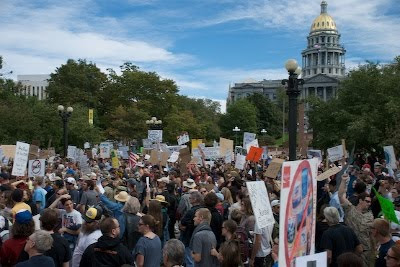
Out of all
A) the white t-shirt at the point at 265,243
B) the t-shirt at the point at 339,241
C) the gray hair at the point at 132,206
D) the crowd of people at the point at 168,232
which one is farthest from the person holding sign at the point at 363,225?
the gray hair at the point at 132,206

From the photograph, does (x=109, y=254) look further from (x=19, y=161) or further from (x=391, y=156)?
(x=391, y=156)

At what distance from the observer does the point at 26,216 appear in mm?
5957

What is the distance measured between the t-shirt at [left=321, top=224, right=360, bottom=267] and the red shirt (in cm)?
387

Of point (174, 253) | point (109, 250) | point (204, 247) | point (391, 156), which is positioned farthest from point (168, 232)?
point (391, 156)

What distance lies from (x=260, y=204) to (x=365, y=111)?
111 ft

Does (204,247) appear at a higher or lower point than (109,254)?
lower

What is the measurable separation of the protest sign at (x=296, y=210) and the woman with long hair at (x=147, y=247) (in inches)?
96.4

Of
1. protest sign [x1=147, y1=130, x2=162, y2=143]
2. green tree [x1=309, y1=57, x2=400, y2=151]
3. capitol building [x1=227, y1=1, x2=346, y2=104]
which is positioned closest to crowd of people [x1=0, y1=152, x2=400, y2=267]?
protest sign [x1=147, y1=130, x2=162, y2=143]

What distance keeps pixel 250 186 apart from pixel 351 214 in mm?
2141

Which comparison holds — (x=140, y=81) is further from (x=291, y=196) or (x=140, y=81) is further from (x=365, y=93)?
(x=291, y=196)

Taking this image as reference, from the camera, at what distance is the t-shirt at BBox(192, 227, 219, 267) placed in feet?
23.0

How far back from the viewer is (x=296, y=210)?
438 cm

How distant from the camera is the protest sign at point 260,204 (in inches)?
256

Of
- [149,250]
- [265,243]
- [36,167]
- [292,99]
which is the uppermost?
[292,99]
